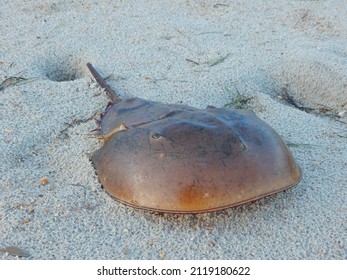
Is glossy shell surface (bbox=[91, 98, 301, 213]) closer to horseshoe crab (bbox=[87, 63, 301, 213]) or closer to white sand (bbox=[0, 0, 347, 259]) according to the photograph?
horseshoe crab (bbox=[87, 63, 301, 213])

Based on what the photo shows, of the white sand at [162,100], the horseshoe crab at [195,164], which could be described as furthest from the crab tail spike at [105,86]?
the horseshoe crab at [195,164]

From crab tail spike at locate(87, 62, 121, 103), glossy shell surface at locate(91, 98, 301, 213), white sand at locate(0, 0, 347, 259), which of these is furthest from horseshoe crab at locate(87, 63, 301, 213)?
crab tail spike at locate(87, 62, 121, 103)

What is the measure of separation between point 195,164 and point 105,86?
49.3 inches

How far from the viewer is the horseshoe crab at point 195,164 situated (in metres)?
1.78

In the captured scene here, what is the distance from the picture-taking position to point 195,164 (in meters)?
1.80

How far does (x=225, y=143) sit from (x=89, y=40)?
2113 mm

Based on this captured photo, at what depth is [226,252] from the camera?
1849 millimetres

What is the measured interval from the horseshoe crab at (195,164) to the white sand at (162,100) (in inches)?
7.4

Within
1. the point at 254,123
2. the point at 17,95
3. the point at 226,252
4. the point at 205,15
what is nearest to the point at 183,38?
the point at 205,15

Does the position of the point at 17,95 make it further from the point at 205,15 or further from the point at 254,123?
the point at 205,15

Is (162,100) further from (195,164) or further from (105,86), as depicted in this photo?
(195,164)

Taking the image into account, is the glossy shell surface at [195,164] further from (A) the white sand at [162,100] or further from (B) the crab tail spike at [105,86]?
(B) the crab tail spike at [105,86]

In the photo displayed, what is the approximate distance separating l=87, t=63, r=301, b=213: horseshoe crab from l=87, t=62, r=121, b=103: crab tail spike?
71cm

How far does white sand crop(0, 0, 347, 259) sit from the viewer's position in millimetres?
1904
